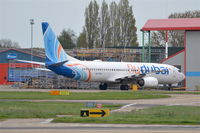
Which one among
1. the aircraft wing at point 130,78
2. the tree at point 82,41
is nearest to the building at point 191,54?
the aircraft wing at point 130,78

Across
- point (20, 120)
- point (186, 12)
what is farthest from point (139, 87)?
point (186, 12)

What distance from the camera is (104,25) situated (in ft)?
347

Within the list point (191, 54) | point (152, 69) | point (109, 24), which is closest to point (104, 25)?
point (109, 24)

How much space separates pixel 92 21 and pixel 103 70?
1912 inches

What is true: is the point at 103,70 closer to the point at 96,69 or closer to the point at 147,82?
the point at 96,69

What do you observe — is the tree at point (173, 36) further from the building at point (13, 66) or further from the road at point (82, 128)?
the road at point (82, 128)

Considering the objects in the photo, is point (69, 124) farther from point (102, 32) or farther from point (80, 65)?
point (102, 32)

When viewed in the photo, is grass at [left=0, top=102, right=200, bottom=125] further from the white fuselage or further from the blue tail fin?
the white fuselage

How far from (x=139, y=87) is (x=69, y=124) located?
41.5 metres

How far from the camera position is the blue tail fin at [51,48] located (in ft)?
181

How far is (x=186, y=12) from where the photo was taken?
360ft

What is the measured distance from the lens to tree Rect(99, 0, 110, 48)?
105688 millimetres

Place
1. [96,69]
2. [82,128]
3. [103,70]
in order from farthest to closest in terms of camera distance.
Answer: [103,70]
[96,69]
[82,128]

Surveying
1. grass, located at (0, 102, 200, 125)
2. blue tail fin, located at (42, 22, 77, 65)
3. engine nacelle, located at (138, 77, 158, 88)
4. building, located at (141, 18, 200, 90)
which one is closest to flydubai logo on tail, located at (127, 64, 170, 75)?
engine nacelle, located at (138, 77, 158, 88)
